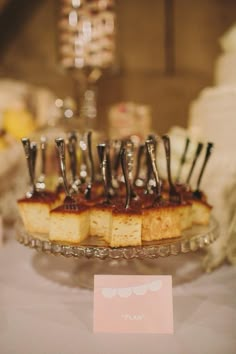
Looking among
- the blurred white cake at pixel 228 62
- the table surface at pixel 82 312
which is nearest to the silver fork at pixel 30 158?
the table surface at pixel 82 312

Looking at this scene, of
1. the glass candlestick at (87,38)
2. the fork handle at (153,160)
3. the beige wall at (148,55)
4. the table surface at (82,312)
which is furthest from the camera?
the beige wall at (148,55)

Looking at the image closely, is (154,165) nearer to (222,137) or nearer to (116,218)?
(116,218)

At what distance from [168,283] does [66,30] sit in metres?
1.24

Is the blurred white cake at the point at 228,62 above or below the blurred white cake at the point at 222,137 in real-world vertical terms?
above

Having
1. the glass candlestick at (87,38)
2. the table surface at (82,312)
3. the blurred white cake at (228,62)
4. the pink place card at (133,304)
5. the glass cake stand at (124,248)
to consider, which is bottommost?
the table surface at (82,312)

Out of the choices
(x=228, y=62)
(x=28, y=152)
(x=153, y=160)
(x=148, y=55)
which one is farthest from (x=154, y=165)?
(x=148, y=55)

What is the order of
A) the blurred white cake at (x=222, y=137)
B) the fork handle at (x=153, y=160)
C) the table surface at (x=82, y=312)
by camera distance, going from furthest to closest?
the blurred white cake at (x=222, y=137) → the fork handle at (x=153, y=160) → the table surface at (x=82, y=312)

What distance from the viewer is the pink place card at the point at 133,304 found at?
680 millimetres

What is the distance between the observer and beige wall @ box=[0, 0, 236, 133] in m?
1.99

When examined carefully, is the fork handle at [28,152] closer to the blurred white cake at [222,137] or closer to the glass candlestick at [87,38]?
the blurred white cake at [222,137]

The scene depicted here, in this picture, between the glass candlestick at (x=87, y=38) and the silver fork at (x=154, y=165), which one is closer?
the silver fork at (x=154, y=165)

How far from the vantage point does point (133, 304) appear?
26.9 inches

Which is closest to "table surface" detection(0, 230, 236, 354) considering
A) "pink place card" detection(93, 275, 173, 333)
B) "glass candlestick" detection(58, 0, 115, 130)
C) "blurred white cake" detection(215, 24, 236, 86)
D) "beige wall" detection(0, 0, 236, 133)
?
"pink place card" detection(93, 275, 173, 333)

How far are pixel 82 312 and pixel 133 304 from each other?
0.13 meters
